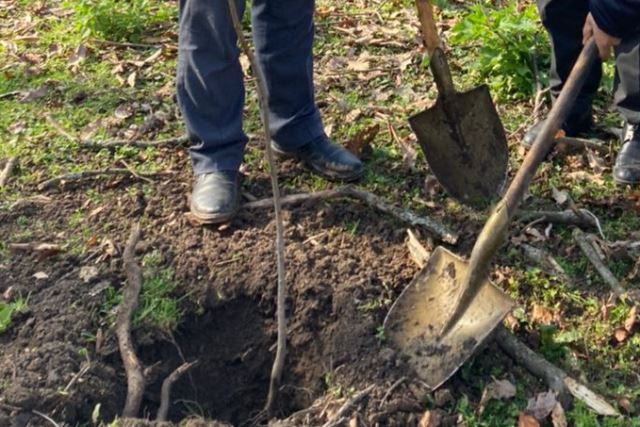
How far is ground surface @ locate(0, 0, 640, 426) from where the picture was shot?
297cm

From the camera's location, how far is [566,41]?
4051 millimetres

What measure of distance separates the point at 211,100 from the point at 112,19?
7.42 feet

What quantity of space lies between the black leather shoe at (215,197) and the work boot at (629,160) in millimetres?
1757

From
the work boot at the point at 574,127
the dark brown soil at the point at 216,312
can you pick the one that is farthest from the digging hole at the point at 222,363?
the work boot at the point at 574,127

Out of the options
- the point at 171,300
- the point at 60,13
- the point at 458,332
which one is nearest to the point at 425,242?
the point at 458,332

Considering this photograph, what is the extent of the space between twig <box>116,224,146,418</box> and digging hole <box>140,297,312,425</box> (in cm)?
11

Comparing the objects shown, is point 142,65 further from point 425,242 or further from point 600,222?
point 600,222

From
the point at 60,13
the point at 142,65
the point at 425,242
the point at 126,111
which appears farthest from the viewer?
the point at 60,13

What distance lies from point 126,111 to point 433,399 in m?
2.66

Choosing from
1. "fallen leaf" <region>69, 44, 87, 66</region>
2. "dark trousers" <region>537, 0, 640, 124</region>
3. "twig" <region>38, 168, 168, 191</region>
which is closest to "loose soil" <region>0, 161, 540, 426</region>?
"twig" <region>38, 168, 168, 191</region>

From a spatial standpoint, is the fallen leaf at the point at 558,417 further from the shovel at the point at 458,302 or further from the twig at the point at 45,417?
the twig at the point at 45,417

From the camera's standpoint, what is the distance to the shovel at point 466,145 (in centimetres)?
374

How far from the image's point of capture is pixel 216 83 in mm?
3586

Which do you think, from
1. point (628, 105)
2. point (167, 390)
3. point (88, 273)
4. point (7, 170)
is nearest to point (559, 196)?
point (628, 105)
